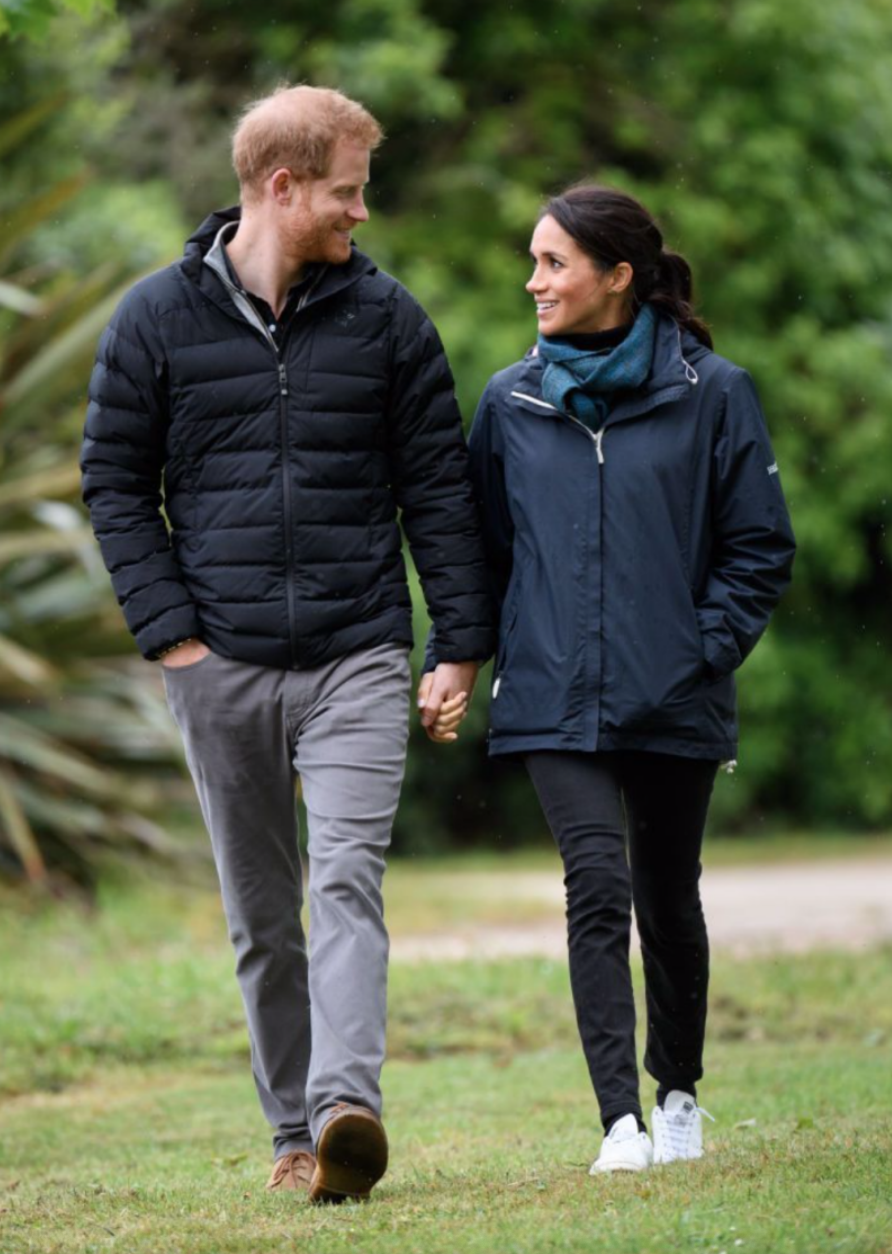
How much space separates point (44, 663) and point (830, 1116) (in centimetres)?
643

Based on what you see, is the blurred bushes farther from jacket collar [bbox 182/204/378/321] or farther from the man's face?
the man's face

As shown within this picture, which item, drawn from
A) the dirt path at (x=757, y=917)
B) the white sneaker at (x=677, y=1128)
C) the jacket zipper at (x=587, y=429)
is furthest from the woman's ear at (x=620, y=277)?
the dirt path at (x=757, y=917)

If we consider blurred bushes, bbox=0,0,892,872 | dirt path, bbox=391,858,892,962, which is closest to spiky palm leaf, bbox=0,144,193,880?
dirt path, bbox=391,858,892,962

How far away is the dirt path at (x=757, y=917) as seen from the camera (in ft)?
35.1

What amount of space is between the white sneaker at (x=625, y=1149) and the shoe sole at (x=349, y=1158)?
46cm

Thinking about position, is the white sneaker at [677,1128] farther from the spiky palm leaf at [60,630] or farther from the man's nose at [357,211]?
the spiky palm leaf at [60,630]

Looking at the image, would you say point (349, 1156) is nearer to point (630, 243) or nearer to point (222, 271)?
point (222, 271)

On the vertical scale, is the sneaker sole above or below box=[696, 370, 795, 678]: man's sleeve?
below

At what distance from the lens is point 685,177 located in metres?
19.0

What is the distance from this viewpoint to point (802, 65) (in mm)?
18906

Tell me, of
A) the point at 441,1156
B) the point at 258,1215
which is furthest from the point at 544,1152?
the point at 258,1215

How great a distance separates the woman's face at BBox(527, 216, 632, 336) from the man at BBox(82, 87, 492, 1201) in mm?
307

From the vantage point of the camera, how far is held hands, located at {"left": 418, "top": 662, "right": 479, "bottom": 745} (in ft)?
16.3

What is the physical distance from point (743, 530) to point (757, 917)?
24.9ft
